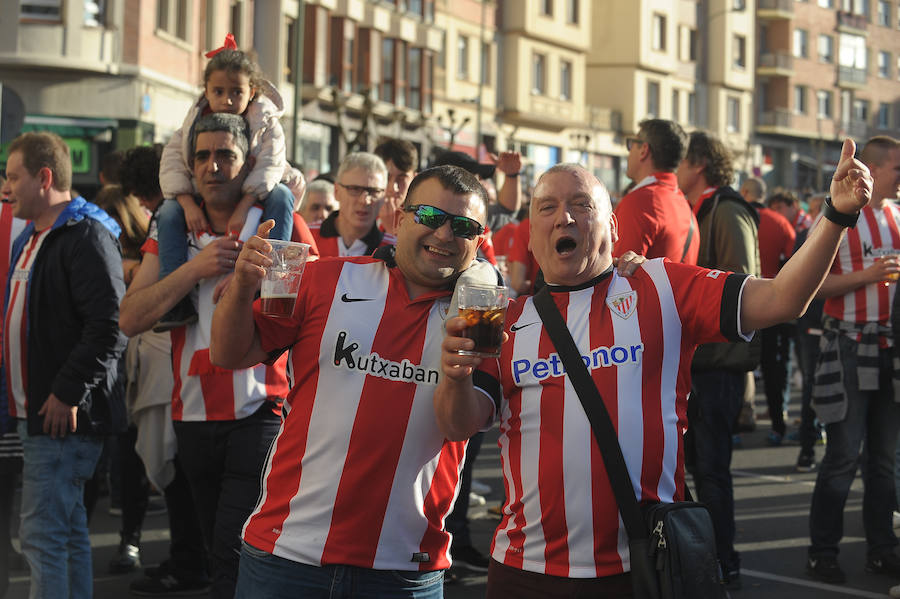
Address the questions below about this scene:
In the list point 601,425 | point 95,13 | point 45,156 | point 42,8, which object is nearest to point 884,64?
point 95,13

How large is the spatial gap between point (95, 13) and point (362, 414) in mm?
22750

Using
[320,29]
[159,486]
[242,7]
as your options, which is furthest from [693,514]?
[320,29]

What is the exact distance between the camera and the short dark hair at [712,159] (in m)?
7.00

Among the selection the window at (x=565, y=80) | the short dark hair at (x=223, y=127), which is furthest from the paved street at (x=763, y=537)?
the window at (x=565, y=80)

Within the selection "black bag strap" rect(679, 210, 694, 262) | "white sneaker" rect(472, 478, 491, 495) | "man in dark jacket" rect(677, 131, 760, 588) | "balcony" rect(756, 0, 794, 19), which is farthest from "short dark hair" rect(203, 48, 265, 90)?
"balcony" rect(756, 0, 794, 19)

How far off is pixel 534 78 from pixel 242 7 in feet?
68.4

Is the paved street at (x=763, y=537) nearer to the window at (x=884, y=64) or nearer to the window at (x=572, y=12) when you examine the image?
the window at (x=572, y=12)

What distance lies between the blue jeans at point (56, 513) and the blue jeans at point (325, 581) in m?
2.02

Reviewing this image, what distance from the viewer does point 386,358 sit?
139 inches

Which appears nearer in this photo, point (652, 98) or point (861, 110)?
point (652, 98)

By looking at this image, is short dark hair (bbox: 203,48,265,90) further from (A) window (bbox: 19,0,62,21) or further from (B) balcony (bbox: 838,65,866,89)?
(B) balcony (bbox: 838,65,866,89)

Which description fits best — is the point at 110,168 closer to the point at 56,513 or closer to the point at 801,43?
the point at 56,513

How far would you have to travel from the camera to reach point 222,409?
15.5 ft

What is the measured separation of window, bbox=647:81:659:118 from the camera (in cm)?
5616
